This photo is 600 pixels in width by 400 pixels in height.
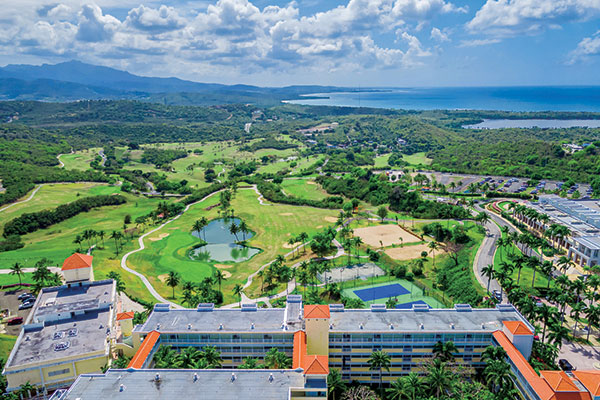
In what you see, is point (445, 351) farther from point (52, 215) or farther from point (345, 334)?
point (52, 215)

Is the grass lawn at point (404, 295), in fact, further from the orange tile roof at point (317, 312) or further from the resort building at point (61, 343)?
the resort building at point (61, 343)

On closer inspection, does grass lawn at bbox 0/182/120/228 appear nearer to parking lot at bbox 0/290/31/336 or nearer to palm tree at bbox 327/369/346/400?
parking lot at bbox 0/290/31/336

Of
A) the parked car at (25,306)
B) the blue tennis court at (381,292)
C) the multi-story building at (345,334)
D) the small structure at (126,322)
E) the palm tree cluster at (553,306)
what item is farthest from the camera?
the blue tennis court at (381,292)

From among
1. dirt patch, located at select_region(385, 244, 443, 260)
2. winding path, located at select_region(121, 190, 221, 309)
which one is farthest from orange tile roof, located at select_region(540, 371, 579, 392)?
dirt patch, located at select_region(385, 244, 443, 260)

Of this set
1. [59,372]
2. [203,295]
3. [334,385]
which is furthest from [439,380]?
[59,372]

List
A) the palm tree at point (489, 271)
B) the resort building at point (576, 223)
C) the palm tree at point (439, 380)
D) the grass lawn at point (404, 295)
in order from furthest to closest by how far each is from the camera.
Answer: the resort building at point (576, 223) → the grass lawn at point (404, 295) → the palm tree at point (489, 271) → the palm tree at point (439, 380)

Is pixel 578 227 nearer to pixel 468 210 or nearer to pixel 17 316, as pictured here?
pixel 468 210

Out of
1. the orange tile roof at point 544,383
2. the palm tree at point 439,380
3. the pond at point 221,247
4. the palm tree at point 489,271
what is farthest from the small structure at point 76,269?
the palm tree at point 489,271
